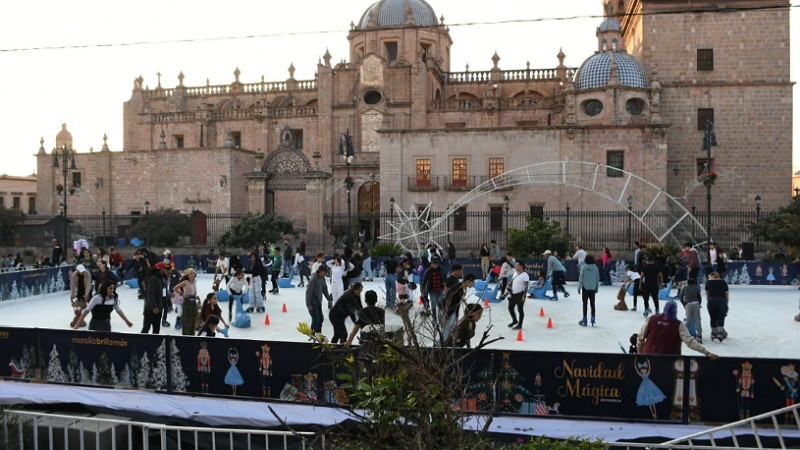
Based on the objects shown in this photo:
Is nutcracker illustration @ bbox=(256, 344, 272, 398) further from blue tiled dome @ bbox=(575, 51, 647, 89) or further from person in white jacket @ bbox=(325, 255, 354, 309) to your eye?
blue tiled dome @ bbox=(575, 51, 647, 89)

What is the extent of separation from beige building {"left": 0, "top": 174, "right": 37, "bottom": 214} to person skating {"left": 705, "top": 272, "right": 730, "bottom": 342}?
58325mm

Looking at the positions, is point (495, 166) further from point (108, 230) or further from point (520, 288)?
point (108, 230)

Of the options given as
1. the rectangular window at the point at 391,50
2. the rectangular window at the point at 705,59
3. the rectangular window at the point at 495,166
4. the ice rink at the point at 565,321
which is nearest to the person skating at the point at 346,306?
the ice rink at the point at 565,321

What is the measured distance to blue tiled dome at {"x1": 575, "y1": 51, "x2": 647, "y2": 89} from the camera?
32.4 metres

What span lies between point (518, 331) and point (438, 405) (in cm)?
863

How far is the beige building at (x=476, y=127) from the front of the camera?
30953 mm

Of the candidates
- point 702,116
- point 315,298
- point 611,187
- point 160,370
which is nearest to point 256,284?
point 315,298

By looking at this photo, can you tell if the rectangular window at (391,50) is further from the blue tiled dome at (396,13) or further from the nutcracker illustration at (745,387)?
the nutcracker illustration at (745,387)

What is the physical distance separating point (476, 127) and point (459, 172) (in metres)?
2.48

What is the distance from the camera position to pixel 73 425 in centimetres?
647

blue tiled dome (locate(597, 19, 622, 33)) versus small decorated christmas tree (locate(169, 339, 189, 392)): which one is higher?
blue tiled dome (locate(597, 19, 622, 33))

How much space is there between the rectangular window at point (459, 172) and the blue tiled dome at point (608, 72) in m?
7.44

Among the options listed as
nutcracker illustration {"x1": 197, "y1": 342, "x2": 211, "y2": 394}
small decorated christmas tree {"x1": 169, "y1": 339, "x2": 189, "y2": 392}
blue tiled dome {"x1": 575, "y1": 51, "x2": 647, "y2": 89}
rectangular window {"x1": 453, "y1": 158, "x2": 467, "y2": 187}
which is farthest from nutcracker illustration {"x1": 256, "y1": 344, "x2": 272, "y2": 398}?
blue tiled dome {"x1": 575, "y1": 51, "x2": 647, "y2": 89}

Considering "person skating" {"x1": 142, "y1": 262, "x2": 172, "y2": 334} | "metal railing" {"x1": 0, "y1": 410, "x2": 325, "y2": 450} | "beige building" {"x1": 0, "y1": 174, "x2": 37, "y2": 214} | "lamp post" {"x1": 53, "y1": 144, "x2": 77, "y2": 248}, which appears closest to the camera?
"metal railing" {"x1": 0, "y1": 410, "x2": 325, "y2": 450}
